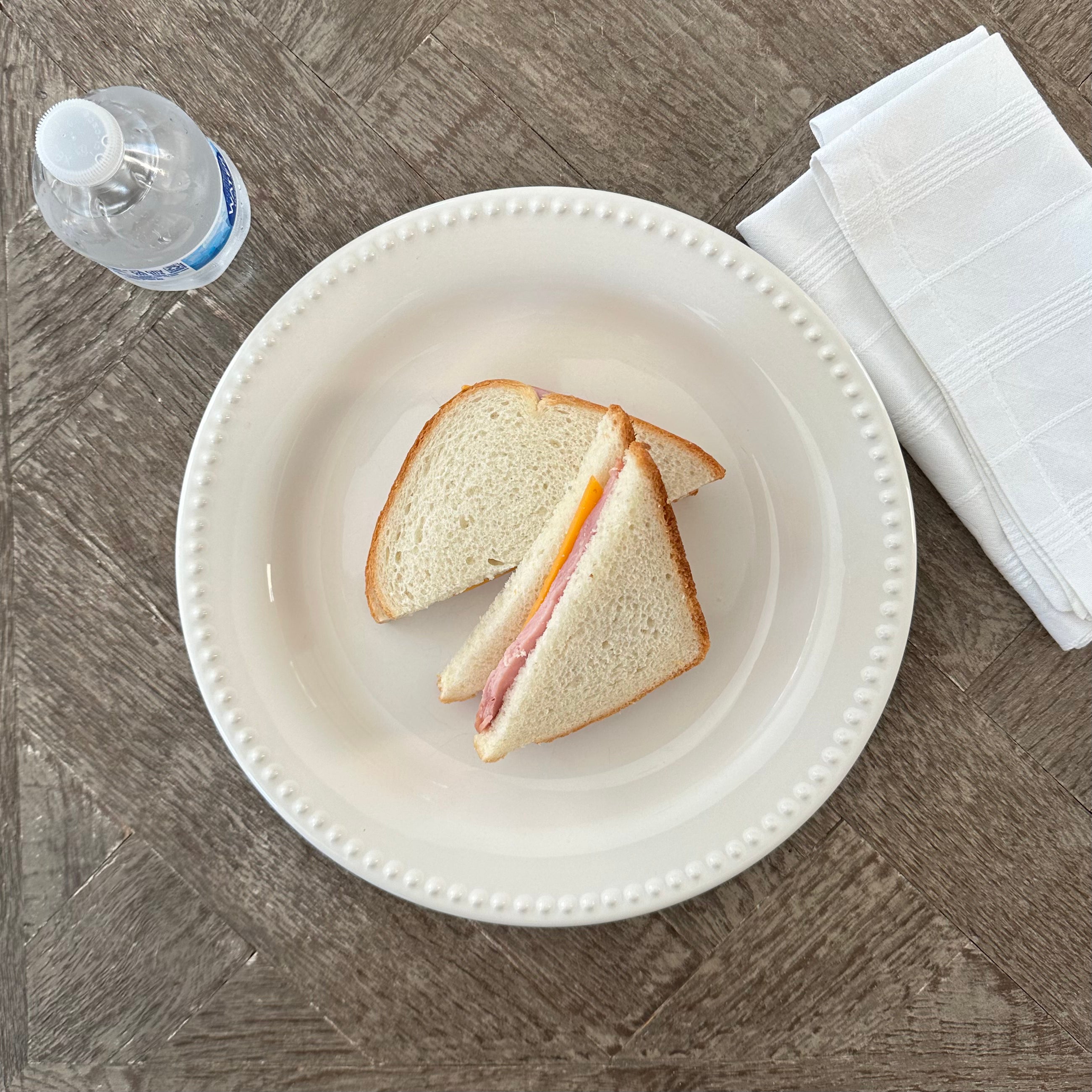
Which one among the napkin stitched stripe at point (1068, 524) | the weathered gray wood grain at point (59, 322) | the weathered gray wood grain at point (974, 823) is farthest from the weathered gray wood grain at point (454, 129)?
the weathered gray wood grain at point (974, 823)

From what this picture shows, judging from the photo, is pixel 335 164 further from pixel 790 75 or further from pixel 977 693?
pixel 977 693

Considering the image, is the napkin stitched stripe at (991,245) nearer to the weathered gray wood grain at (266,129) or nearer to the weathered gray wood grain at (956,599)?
the weathered gray wood grain at (956,599)

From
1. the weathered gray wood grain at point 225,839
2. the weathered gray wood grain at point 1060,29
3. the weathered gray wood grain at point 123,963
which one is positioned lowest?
the weathered gray wood grain at point 123,963

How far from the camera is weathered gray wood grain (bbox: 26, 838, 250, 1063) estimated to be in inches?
50.3

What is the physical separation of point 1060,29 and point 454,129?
1.00m

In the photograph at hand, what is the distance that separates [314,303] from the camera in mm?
1167

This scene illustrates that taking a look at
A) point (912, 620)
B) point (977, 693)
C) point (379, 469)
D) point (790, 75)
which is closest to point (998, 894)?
point (977, 693)

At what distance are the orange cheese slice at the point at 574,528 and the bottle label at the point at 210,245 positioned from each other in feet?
2.18

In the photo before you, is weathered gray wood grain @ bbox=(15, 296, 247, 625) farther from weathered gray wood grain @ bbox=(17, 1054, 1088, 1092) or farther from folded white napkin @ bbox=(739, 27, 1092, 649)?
folded white napkin @ bbox=(739, 27, 1092, 649)

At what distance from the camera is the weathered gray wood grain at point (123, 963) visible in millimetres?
1277

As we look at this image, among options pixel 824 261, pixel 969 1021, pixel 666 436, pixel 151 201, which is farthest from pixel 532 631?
pixel 969 1021

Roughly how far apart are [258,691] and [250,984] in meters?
0.51

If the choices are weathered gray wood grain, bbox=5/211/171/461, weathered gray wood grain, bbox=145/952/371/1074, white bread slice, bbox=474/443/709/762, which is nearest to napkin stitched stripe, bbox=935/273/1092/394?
white bread slice, bbox=474/443/709/762

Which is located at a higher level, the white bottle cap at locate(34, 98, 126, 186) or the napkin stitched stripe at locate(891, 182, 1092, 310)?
the napkin stitched stripe at locate(891, 182, 1092, 310)
